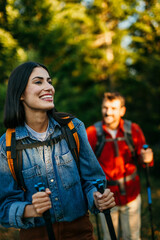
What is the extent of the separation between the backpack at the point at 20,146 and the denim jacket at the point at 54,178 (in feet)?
0.11

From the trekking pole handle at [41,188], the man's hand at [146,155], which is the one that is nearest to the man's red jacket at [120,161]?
the man's hand at [146,155]

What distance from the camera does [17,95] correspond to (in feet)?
6.39

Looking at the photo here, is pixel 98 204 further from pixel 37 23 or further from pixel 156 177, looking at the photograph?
pixel 156 177

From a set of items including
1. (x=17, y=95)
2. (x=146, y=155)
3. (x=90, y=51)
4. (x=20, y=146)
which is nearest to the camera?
(x=20, y=146)

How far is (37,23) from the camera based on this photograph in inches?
267

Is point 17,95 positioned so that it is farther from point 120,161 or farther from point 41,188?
point 120,161

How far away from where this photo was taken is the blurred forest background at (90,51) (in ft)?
18.8

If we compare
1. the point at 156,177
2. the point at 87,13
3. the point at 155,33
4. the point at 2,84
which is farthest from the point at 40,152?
the point at 87,13

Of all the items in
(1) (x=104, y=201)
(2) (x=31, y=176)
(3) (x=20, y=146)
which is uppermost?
(3) (x=20, y=146)

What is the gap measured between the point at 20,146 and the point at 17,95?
447mm

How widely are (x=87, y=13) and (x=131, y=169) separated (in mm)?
9997

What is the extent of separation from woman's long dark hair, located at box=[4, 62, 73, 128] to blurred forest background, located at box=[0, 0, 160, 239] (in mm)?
1614

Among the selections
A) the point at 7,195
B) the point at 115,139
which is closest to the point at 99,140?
the point at 115,139

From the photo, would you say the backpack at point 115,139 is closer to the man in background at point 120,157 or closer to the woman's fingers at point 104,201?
the man in background at point 120,157
